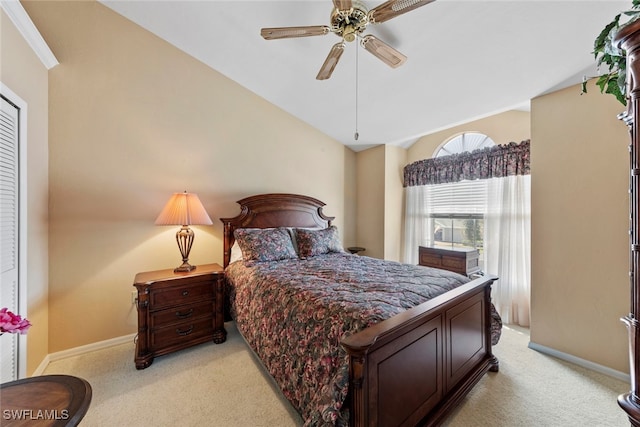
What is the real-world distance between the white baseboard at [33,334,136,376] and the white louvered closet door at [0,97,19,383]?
1.73ft

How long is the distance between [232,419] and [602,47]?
285 centimetres

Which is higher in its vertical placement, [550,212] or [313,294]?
[550,212]

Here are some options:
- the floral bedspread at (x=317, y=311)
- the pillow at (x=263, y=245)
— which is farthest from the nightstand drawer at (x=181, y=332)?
the pillow at (x=263, y=245)

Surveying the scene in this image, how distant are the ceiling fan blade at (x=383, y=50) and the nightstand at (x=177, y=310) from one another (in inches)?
95.3

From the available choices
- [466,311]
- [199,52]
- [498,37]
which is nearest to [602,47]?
[498,37]

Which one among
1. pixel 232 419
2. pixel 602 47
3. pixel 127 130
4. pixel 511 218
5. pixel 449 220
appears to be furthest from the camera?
pixel 449 220

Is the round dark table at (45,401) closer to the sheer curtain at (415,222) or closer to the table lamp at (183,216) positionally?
the table lamp at (183,216)

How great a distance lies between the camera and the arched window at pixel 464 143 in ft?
11.9

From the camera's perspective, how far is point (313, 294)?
67.8 inches

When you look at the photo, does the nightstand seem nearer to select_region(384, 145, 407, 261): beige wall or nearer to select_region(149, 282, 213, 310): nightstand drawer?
select_region(149, 282, 213, 310): nightstand drawer

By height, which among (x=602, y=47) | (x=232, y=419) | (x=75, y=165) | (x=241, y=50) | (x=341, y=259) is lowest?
(x=232, y=419)

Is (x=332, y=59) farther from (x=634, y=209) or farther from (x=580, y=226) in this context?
(x=580, y=226)

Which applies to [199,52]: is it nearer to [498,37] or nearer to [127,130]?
[127,130]

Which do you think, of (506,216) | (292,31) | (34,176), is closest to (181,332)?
(34,176)
